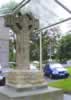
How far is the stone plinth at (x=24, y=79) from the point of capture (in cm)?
308

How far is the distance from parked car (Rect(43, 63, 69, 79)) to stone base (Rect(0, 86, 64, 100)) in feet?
18.5

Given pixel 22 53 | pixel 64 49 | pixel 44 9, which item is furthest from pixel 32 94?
pixel 64 49

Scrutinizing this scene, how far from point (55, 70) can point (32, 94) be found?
280 inches

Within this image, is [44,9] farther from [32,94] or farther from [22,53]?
[32,94]

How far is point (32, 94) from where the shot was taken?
293 cm

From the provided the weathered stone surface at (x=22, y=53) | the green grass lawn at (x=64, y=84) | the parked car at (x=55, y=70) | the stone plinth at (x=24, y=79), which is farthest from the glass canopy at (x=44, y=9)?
the stone plinth at (x=24, y=79)

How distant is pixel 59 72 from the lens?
947 centimetres

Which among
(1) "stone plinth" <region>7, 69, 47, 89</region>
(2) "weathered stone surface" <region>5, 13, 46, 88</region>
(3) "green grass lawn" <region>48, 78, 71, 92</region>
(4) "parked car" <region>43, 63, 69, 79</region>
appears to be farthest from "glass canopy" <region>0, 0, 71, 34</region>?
(1) "stone plinth" <region>7, 69, 47, 89</region>

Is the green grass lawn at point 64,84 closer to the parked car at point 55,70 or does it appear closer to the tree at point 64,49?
the parked car at point 55,70

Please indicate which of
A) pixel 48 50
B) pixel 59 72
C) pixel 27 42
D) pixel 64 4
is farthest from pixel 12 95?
pixel 48 50

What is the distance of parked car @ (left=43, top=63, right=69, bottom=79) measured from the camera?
9202 mm

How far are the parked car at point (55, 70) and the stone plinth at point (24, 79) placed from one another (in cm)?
564

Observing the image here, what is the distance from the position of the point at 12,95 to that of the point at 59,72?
267 inches

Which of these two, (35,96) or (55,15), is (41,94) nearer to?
(35,96)
